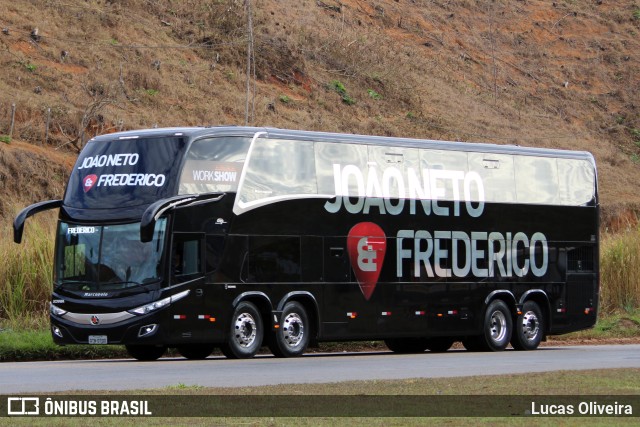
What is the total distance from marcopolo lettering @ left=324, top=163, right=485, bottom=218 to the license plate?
4.89 metres

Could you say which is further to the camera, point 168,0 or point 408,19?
point 408,19

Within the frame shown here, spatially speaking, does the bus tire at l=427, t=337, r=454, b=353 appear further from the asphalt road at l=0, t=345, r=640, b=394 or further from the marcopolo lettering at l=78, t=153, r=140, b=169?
the marcopolo lettering at l=78, t=153, r=140, b=169

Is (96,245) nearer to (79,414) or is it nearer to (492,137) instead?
Answer: (79,414)

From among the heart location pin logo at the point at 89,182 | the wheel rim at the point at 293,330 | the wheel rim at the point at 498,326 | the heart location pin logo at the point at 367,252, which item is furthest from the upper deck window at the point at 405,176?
the heart location pin logo at the point at 89,182

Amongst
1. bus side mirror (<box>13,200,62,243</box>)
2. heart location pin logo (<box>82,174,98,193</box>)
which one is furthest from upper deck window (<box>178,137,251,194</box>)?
bus side mirror (<box>13,200,62,243</box>)

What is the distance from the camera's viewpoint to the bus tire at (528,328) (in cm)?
2820

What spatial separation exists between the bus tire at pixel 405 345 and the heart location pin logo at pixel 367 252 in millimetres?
2784

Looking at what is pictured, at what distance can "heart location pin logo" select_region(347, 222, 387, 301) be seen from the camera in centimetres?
2566


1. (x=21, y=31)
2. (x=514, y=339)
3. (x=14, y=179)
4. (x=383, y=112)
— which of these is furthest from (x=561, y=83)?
(x=514, y=339)

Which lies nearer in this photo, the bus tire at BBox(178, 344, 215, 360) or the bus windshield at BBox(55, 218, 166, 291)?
the bus windshield at BBox(55, 218, 166, 291)

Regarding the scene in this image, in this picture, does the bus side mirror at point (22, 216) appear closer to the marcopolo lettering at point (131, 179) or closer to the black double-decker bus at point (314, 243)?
the black double-decker bus at point (314, 243)

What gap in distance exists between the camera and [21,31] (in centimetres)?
5453

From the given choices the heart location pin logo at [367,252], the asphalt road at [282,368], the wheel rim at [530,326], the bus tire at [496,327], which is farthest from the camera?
the wheel rim at [530,326]

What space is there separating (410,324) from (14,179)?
2141 centimetres
